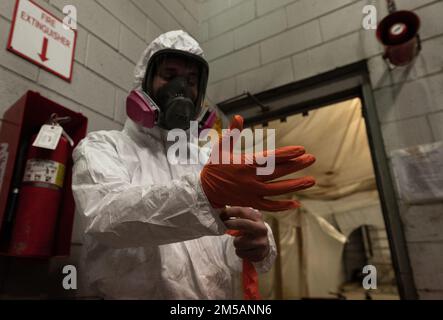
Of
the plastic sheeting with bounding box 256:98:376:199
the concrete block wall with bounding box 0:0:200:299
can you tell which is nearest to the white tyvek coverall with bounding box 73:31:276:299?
the concrete block wall with bounding box 0:0:200:299

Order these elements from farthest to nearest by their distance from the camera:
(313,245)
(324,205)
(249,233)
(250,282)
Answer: (324,205) → (313,245) → (250,282) → (249,233)

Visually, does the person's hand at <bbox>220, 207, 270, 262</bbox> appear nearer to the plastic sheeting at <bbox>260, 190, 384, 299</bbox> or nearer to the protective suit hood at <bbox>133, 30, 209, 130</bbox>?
the protective suit hood at <bbox>133, 30, 209, 130</bbox>

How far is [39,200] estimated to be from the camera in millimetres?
914

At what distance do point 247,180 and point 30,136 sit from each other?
840 mm

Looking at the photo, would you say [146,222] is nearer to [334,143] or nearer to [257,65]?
[257,65]

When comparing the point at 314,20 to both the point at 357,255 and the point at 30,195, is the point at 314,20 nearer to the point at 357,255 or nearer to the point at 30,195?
the point at 30,195

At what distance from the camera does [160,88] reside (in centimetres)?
115

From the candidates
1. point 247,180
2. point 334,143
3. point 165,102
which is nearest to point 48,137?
point 165,102

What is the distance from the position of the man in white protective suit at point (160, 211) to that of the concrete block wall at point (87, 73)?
0.23m

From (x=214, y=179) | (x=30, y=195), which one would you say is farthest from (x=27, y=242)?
(x=214, y=179)

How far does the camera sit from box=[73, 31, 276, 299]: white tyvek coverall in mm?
633

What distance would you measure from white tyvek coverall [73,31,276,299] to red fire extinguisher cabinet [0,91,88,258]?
0.15 metres

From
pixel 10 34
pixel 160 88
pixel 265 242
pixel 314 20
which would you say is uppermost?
pixel 314 20
